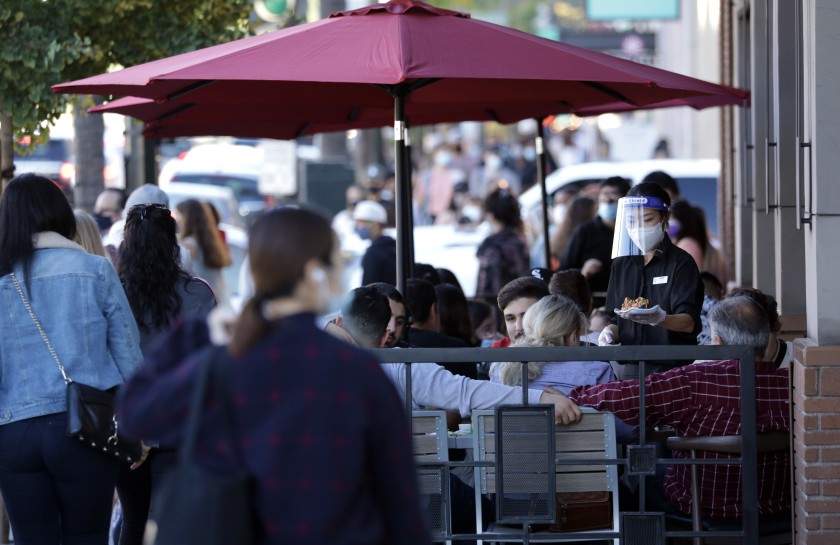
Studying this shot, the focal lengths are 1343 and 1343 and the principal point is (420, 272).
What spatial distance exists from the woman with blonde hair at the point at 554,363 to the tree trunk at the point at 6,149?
3415 millimetres

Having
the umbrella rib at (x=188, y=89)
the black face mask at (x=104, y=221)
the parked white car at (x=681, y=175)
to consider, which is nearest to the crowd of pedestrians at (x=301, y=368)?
the umbrella rib at (x=188, y=89)

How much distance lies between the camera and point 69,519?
4867 millimetres

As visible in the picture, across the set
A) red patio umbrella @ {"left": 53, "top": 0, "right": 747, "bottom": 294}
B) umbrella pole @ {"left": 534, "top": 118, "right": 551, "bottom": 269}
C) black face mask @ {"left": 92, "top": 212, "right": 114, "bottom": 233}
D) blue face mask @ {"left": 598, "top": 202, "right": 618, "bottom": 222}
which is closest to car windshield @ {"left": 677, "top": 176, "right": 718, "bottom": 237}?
umbrella pole @ {"left": 534, "top": 118, "right": 551, "bottom": 269}

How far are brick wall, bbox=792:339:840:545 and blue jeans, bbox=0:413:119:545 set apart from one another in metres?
2.74

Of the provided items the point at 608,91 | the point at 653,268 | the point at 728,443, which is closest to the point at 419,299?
the point at 653,268

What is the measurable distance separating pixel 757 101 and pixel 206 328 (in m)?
7.45

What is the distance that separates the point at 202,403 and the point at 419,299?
4.23 m

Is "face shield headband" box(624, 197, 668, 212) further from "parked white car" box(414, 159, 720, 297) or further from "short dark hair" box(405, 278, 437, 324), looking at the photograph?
"parked white car" box(414, 159, 720, 297)

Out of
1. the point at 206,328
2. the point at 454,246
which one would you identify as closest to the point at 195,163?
the point at 454,246

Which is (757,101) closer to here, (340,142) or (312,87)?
(312,87)

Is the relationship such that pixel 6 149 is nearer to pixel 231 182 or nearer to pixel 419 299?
pixel 419 299

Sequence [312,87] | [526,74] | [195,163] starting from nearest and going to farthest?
[526,74] < [312,87] < [195,163]

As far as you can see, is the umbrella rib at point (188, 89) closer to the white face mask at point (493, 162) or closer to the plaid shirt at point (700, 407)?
the plaid shirt at point (700, 407)

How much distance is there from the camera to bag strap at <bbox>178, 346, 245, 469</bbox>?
2953 mm
